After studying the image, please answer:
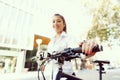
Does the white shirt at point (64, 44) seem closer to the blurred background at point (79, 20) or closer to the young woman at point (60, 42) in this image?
the young woman at point (60, 42)

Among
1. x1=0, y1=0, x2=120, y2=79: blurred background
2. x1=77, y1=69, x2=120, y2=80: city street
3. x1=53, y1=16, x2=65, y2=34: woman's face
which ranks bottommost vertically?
x1=77, y1=69, x2=120, y2=80: city street

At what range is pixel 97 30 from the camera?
300 centimetres

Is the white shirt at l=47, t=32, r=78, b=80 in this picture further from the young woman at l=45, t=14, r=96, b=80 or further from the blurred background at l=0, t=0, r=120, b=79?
the blurred background at l=0, t=0, r=120, b=79

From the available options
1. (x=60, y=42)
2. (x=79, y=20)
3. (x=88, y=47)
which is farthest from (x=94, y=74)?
(x=88, y=47)

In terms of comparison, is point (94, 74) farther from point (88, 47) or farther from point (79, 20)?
point (88, 47)

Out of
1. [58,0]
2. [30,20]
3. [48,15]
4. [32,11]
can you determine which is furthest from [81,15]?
[30,20]

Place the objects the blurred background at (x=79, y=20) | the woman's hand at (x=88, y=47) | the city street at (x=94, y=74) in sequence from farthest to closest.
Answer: the blurred background at (x=79, y=20) → the city street at (x=94, y=74) → the woman's hand at (x=88, y=47)

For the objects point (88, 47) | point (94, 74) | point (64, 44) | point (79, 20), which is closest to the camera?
point (88, 47)

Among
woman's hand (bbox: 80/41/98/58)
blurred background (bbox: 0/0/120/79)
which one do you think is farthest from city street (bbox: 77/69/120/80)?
woman's hand (bbox: 80/41/98/58)

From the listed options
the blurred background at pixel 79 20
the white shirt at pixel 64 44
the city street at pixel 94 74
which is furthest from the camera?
the blurred background at pixel 79 20

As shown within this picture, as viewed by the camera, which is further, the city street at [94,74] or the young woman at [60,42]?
the city street at [94,74]

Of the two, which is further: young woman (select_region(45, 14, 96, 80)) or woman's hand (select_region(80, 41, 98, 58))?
young woman (select_region(45, 14, 96, 80))

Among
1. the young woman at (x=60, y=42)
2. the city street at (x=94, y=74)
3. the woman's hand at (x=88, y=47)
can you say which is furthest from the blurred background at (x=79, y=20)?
the woman's hand at (x=88, y=47)

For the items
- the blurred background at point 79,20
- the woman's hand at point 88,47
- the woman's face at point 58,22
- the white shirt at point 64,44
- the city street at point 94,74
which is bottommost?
the city street at point 94,74
